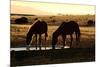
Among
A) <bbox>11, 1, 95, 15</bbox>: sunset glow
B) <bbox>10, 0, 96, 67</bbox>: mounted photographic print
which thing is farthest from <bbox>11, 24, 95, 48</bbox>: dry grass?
<bbox>11, 1, 95, 15</bbox>: sunset glow

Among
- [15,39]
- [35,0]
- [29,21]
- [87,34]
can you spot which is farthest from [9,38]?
[87,34]

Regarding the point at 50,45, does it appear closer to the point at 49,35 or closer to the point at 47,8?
the point at 49,35

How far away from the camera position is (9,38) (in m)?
2.35

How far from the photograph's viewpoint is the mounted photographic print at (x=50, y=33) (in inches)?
94.5

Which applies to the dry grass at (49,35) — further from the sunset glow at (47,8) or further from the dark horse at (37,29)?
the sunset glow at (47,8)

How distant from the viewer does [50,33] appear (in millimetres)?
2547

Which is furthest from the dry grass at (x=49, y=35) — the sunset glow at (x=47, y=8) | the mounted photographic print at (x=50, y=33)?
the sunset glow at (x=47, y=8)

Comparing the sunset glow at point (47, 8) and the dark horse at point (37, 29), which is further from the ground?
the sunset glow at point (47, 8)

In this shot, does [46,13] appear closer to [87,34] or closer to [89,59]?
[87,34]

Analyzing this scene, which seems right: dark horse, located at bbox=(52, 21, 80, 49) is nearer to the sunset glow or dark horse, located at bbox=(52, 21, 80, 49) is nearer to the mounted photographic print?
the mounted photographic print

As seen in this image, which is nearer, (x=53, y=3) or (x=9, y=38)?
(x=9, y=38)

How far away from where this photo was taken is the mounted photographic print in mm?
2400

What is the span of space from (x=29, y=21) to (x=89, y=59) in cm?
98

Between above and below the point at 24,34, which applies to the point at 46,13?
above
